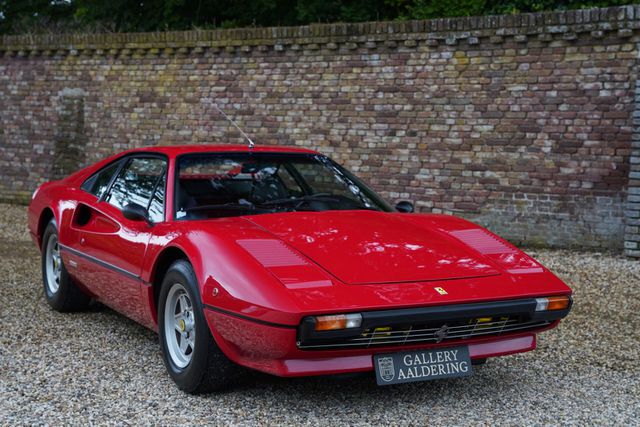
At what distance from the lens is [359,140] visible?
10852 millimetres

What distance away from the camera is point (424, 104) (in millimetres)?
10375

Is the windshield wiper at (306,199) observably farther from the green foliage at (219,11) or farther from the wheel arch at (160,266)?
the green foliage at (219,11)

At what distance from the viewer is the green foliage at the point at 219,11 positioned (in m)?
13.5

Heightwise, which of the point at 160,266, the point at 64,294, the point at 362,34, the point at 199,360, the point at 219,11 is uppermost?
the point at 219,11

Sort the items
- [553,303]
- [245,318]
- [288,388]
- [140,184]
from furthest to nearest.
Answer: [140,184]
[288,388]
[553,303]
[245,318]

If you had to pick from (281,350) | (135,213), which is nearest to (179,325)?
(135,213)

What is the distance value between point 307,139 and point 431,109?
1.86 m

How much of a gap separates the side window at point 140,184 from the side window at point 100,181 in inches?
5.8

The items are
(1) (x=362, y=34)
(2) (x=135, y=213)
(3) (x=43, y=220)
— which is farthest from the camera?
(1) (x=362, y=34)

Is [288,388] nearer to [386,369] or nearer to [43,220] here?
[386,369]

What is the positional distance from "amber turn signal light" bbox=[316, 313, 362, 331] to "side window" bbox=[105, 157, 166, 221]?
1550 millimetres

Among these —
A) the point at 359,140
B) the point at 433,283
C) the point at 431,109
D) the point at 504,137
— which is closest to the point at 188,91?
the point at 359,140

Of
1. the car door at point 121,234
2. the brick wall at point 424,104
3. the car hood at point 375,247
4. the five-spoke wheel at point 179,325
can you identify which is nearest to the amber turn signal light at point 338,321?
the car hood at point 375,247

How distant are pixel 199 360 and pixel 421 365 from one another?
42.9 inches
